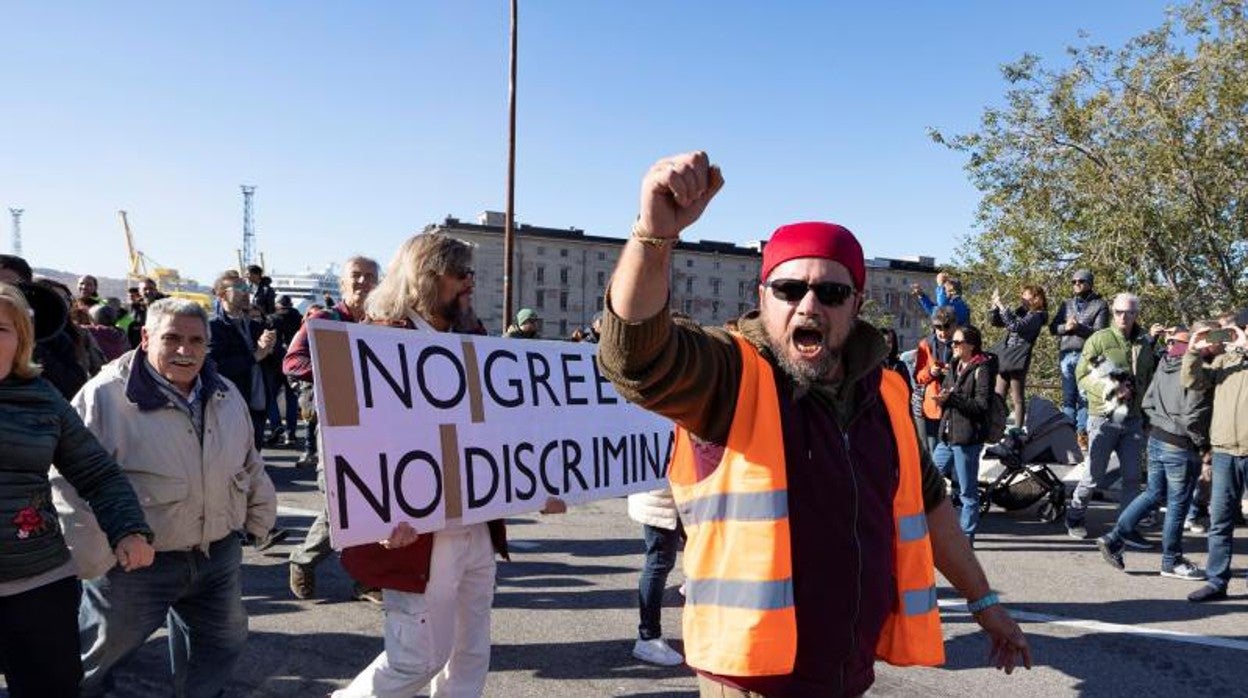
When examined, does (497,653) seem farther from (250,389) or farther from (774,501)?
(250,389)

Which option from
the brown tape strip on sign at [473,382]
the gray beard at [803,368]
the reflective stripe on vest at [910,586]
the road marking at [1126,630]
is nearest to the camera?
the gray beard at [803,368]

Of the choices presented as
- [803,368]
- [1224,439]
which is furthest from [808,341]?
[1224,439]

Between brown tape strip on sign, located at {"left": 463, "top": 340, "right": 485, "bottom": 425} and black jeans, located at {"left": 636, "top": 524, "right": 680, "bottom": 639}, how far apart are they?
53.0 inches

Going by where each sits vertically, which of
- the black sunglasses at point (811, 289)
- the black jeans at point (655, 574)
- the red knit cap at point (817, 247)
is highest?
the red knit cap at point (817, 247)

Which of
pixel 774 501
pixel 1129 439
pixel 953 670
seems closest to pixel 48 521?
pixel 774 501

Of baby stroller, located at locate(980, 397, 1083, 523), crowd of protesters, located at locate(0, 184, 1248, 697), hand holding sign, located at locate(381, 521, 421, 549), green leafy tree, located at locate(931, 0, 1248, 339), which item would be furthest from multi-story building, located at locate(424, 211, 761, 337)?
hand holding sign, located at locate(381, 521, 421, 549)

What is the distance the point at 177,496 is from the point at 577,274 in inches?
3656

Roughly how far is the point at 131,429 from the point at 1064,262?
17434mm

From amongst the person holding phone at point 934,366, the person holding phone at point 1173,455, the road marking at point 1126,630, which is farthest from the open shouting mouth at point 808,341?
the person holding phone at point 934,366

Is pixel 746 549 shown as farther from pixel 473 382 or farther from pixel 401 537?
pixel 473 382

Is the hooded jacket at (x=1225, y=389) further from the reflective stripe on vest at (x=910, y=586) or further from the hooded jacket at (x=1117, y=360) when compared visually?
the reflective stripe on vest at (x=910, y=586)

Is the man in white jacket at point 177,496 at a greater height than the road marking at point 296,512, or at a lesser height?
greater

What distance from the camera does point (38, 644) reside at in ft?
8.96

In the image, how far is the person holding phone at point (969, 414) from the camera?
7.18 m
